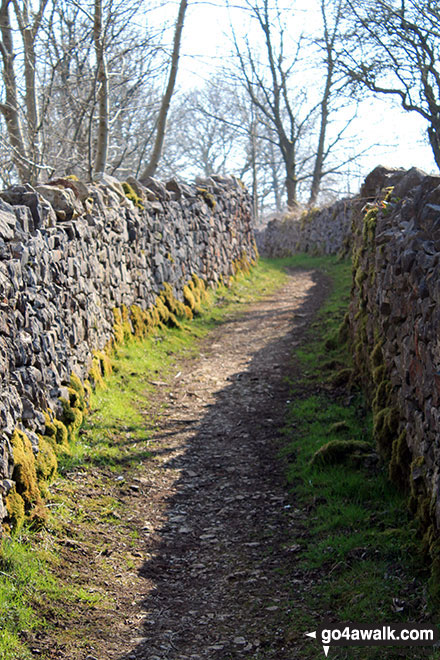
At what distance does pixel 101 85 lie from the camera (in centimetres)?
1062

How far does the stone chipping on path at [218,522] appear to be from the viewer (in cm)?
361

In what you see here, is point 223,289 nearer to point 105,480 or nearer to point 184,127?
point 105,480

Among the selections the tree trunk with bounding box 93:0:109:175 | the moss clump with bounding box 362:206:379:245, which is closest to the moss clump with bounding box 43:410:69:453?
the moss clump with bounding box 362:206:379:245

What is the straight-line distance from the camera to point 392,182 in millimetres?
7395

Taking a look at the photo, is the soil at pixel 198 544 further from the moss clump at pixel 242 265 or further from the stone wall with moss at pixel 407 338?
the moss clump at pixel 242 265

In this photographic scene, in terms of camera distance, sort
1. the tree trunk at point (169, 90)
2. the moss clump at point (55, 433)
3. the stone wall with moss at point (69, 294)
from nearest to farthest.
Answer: the stone wall with moss at point (69, 294)
the moss clump at point (55, 433)
the tree trunk at point (169, 90)

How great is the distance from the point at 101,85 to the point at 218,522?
819cm

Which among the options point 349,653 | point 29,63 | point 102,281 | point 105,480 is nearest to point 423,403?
point 349,653

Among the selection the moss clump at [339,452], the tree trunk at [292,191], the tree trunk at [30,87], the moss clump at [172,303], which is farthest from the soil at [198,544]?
the tree trunk at [292,191]

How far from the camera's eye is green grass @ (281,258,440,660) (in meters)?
3.48

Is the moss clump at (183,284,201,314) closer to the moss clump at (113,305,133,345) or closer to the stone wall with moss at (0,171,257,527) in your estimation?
the stone wall with moss at (0,171,257,527)

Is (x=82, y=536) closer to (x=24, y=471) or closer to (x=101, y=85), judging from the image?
(x=24, y=471)

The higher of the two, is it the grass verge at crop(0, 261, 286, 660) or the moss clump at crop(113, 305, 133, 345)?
the moss clump at crop(113, 305, 133, 345)

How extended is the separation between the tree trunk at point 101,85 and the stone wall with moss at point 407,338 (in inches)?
231
